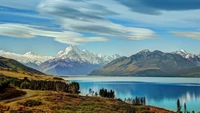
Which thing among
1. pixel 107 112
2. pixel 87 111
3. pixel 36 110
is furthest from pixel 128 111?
pixel 36 110

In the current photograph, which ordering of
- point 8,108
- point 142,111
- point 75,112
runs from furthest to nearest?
point 142,111, point 75,112, point 8,108

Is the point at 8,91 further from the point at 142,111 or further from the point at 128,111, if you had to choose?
the point at 142,111

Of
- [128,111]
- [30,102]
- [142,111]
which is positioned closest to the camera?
[30,102]

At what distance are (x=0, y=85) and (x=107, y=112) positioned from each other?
54168 millimetres

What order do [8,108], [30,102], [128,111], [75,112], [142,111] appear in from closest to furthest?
[8,108]
[75,112]
[30,102]
[128,111]
[142,111]

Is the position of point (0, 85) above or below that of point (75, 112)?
above

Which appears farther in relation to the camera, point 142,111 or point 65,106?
point 142,111

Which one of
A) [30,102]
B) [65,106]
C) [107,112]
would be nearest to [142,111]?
[107,112]

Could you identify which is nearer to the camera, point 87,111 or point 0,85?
point 87,111

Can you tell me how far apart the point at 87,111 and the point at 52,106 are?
52.8ft

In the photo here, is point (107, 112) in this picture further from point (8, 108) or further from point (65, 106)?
point (8, 108)

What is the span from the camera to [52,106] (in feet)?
388

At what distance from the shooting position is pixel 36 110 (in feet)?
348

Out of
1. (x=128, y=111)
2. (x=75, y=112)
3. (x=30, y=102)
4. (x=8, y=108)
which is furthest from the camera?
(x=128, y=111)
